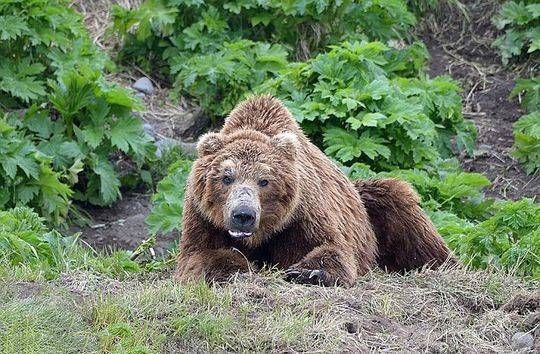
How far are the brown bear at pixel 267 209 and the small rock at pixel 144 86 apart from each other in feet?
18.5

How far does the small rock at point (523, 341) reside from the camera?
258 inches

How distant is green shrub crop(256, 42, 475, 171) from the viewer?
448 inches

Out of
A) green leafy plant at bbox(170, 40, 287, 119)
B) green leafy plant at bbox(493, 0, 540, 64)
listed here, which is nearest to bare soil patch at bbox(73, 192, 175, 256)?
green leafy plant at bbox(170, 40, 287, 119)

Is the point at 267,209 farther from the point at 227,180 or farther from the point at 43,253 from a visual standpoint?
the point at 43,253

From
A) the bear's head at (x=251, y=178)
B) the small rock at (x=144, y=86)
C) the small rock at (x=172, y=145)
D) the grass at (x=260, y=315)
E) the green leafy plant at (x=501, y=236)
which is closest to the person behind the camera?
the grass at (x=260, y=315)

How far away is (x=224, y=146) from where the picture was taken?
26.7 ft

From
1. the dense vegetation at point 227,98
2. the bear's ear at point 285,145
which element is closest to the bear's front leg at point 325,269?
the bear's ear at point 285,145

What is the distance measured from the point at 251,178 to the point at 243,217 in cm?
38

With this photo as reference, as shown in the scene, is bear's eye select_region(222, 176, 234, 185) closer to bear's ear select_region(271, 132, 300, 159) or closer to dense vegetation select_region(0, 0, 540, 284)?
Answer: bear's ear select_region(271, 132, 300, 159)

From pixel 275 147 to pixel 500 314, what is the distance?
1.91 m

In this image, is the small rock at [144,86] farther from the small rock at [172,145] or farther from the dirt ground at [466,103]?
the small rock at [172,145]

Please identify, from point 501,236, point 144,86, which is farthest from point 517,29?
point 501,236

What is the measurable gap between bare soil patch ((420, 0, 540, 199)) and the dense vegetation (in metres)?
0.25

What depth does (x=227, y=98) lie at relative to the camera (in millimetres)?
13062
